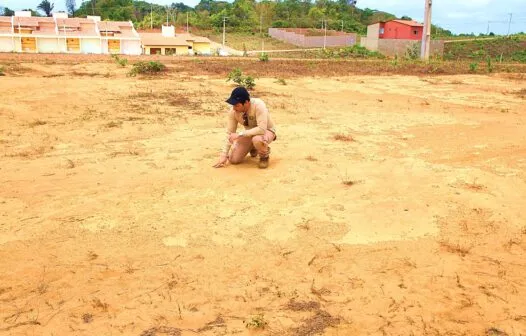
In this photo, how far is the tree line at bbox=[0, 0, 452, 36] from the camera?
5542 cm

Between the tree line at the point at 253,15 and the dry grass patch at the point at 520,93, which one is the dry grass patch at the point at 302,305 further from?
the tree line at the point at 253,15

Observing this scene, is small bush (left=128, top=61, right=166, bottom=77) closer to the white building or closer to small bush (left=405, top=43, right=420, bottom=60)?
small bush (left=405, top=43, right=420, bottom=60)

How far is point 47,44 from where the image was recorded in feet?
126

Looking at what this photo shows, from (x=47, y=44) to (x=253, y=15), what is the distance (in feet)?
89.1

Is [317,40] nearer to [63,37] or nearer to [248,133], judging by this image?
[63,37]

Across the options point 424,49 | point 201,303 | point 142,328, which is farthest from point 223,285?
point 424,49

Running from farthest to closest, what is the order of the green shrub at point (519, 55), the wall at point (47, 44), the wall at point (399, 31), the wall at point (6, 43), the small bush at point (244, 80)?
the wall at point (399, 31) < the wall at point (47, 44) < the wall at point (6, 43) < the green shrub at point (519, 55) < the small bush at point (244, 80)

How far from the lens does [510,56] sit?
34.4 metres

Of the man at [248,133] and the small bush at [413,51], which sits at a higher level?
the small bush at [413,51]

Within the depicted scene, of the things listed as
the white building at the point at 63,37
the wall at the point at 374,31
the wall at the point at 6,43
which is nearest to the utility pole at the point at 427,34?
the wall at the point at 374,31

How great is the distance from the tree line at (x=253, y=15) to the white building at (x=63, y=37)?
1233 cm

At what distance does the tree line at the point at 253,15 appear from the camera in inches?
2182

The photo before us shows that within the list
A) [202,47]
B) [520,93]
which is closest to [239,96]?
[520,93]

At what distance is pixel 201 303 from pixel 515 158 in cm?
462
